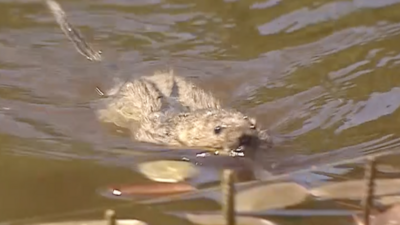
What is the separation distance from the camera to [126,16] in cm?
795

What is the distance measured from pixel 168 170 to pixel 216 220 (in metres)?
0.92

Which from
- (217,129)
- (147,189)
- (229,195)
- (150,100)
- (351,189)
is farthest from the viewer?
(150,100)

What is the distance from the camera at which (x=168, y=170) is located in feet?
17.4

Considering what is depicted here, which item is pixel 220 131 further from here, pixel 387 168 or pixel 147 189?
pixel 387 168

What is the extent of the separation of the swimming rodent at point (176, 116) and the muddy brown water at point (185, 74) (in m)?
0.20

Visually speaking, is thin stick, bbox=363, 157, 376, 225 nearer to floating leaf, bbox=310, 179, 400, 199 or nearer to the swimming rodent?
floating leaf, bbox=310, 179, 400, 199

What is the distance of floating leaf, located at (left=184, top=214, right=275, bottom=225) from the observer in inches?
173

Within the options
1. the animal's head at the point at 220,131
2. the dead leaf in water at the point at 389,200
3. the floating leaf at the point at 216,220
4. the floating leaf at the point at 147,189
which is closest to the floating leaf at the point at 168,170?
the floating leaf at the point at 147,189

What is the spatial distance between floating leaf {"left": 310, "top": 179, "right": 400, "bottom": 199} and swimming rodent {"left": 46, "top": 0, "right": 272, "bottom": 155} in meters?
0.85

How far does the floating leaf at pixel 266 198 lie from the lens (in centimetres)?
448

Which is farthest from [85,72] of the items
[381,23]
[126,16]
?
[381,23]

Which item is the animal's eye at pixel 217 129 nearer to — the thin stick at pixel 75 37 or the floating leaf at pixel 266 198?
the floating leaf at pixel 266 198

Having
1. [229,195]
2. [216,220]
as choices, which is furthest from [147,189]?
[229,195]

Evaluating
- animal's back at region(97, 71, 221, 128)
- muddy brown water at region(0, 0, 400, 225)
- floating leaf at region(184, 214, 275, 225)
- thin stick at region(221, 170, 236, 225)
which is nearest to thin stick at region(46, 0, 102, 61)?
muddy brown water at region(0, 0, 400, 225)
